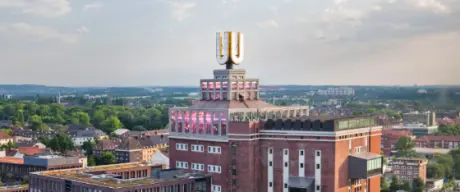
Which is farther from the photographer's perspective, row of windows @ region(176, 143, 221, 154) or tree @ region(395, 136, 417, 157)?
tree @ region(395, 136, 417, 157)

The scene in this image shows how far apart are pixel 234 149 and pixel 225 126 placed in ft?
9.75

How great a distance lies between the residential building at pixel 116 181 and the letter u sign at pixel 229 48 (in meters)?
15.4

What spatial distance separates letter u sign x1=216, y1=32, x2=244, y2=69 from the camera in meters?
81.6

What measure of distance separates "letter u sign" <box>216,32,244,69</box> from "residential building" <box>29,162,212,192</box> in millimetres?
15378

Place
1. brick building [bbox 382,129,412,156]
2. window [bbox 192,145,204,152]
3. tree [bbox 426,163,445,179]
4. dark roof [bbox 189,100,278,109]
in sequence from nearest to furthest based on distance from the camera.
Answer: window [bbox 192,145,204,152] → dark roof [bbox 189,100,278,109] → tree [bbox 426,163,445,179] → brick building [bbox 382,129,412,156]

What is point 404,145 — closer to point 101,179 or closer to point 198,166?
point 198,166

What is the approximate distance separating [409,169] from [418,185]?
25.9 feet

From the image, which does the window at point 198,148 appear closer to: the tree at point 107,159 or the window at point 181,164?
the window at point 181,164

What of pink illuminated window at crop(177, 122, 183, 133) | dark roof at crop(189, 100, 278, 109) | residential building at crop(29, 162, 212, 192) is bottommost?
residential building at crop(29, 162, 212, 192)

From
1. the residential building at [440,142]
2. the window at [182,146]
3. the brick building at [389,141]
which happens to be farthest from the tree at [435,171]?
the window at [182,146]

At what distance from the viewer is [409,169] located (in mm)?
133000

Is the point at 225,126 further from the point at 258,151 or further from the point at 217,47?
the point at 217,47

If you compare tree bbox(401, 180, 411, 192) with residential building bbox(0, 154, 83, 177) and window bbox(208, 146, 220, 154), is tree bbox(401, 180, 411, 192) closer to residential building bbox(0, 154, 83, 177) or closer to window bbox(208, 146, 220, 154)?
window bbox(208, 146, 220, 154)

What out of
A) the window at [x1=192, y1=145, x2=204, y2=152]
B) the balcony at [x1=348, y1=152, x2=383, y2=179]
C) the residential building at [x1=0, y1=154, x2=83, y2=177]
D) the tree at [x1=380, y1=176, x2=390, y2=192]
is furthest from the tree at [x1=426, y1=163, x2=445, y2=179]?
the window at [x1=192, y1=145, x2=204, y2=152]
